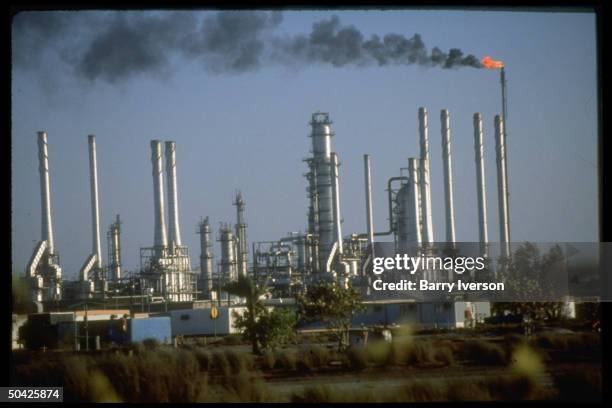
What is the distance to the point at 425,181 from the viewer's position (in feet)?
149

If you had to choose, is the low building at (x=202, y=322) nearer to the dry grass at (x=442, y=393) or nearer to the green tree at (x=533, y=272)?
the green tree at (x=533, y=272)

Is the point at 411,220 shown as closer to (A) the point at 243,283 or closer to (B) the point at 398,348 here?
(A) the point at 243,283

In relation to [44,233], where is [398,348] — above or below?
below

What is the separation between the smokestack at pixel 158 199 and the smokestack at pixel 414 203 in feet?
42.2

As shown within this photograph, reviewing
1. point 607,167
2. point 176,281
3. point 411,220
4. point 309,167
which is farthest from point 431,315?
point 607,167

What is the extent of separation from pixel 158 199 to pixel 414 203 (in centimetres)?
1360

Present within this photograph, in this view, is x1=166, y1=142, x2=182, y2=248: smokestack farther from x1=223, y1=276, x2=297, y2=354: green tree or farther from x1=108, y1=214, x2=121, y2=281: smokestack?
x1=223, y1=276, x2=297, y2=354: green tree

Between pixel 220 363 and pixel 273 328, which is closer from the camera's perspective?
pixel 220 363

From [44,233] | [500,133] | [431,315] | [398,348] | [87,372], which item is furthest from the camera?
[500,133]

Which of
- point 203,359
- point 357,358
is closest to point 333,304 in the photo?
point 357,358

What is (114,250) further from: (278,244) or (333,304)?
(333,304)

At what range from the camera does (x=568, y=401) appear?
13.6m

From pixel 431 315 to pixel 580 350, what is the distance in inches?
542

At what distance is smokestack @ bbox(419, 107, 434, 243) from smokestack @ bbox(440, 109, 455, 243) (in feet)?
3.12
